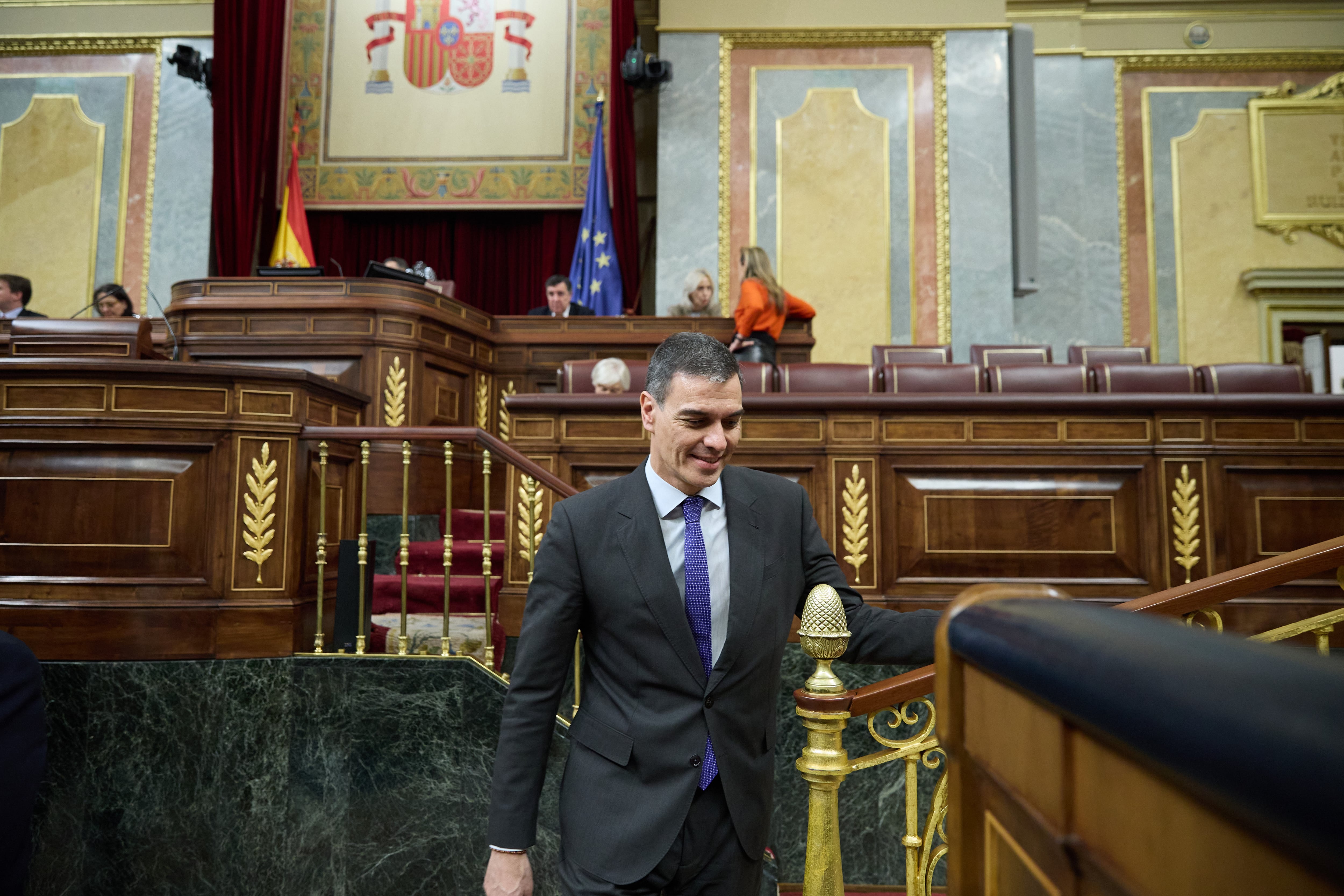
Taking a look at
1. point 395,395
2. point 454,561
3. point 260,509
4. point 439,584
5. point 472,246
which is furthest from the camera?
point 472,246

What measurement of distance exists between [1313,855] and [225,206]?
8713mm

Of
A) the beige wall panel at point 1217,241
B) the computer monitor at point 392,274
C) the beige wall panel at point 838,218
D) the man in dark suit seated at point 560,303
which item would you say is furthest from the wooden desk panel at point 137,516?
the beige wall panel at point 1217,241

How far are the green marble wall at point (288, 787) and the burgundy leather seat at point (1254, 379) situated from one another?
2257 mm

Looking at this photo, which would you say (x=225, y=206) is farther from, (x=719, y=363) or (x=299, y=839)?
(x=719, y=363)

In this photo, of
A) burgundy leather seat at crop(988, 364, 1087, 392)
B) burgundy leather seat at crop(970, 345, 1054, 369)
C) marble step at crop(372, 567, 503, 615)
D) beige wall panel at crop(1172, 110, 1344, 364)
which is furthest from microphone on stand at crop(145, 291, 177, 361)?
beige wall panel at crop(1172, 110, 1344, 364)

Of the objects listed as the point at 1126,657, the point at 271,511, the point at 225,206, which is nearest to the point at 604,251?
the point at 225,206

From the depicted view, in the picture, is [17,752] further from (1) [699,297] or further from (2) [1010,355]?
(2) [1010,355]

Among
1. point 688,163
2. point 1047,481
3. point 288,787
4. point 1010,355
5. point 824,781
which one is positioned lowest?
point 288,787

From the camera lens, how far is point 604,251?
788 centimetres

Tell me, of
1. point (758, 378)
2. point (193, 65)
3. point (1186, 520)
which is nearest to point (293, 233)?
point (193, 65)

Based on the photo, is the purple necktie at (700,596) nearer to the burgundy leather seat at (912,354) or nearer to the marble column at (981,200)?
the burgundy leather seat at (912,354)

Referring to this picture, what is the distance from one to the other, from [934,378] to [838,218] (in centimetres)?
391

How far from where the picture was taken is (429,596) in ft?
13.2

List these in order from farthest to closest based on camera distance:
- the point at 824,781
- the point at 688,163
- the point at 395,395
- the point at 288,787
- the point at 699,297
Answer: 1. the point at 688,163
2. the point at 699,297
3. the point at 395,395
4. the point at 288,787
5. the point at 824,781
